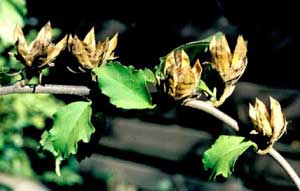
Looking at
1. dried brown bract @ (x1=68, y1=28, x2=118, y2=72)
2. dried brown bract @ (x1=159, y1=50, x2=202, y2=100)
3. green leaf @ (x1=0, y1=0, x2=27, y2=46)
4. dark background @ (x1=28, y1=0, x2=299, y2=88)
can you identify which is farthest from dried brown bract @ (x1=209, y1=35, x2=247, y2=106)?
dark background @ (x1=28, y1=0, x2=299, y2=88)

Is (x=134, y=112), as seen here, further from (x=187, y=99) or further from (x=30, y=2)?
(x=187, y=99)

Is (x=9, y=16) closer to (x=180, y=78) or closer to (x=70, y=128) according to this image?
(x=70, y=128)

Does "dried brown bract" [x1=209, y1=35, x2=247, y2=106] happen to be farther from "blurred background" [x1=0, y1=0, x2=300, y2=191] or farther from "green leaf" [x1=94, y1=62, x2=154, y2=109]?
"blurred background" [x1=0, y1=0, x2=300, y2=191]

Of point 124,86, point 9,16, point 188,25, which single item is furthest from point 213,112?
point 188,25

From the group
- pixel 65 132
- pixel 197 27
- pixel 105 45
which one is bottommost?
pixel 197 27

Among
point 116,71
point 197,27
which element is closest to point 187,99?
point 116,71

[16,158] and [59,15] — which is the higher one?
[59,15]

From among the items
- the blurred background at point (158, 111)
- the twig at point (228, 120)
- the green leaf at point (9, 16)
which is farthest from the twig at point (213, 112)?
the blurred background at point (158, 111)
